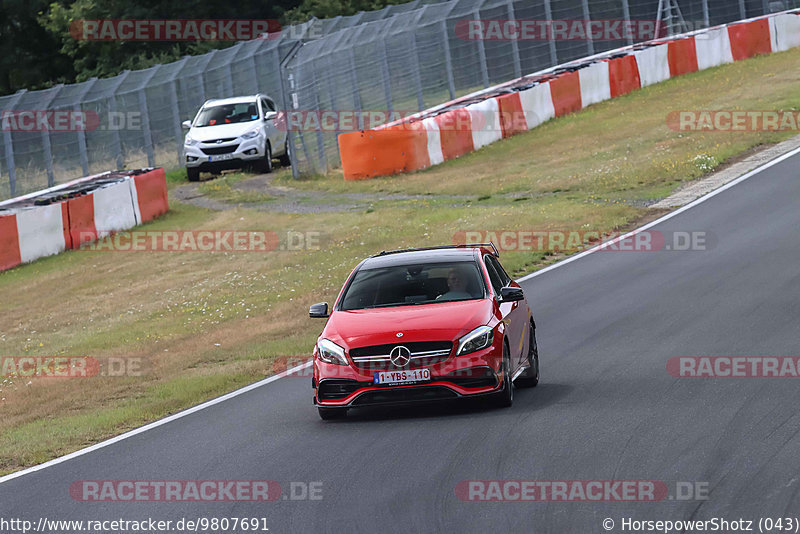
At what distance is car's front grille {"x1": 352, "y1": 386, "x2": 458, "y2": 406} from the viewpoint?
35.6ft

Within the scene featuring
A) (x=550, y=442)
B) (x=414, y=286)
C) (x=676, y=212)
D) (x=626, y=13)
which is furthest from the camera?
(x=626, y=13)

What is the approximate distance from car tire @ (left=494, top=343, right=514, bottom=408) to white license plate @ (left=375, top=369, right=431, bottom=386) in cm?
69

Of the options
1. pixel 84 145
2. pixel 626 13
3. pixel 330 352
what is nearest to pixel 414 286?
pixel 330 352

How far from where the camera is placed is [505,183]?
28828 millimetres

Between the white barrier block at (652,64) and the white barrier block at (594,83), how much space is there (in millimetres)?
1460

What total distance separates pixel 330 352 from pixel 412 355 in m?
0.79

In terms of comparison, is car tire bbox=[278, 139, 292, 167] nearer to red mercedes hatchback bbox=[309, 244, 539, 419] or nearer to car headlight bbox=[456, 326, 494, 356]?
red mercedes hatchback bbox=[309, 244, 539, 419]

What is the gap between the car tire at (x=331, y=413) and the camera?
11219 mm

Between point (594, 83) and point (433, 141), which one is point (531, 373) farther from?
point (594, 83)

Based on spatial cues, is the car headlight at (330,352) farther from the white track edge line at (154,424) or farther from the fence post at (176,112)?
the fence post at (176,112)

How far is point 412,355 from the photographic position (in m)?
10.8

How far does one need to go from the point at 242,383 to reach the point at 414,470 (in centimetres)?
579

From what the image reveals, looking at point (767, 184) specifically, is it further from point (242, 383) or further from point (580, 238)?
point (242, 383)

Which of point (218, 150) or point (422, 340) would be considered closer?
point (422, 340)
